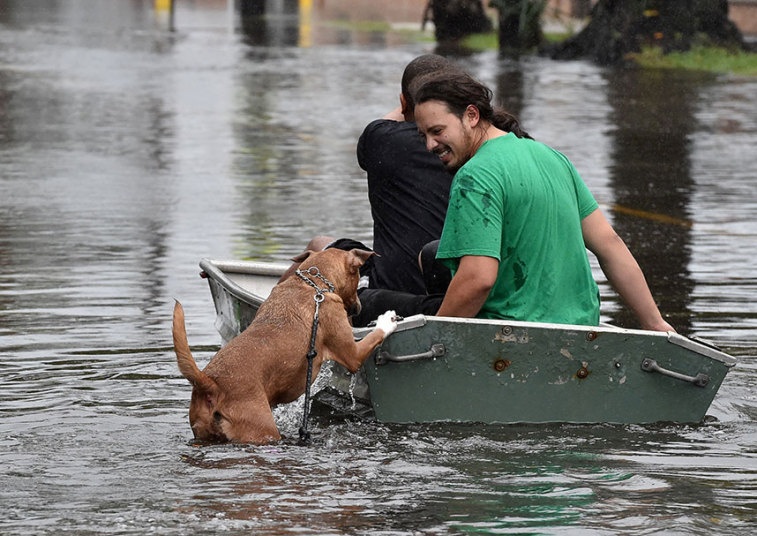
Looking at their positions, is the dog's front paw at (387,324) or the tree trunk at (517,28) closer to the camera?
the dog's front paw at (387,324)

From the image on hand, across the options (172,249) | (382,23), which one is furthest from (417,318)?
(382,23)

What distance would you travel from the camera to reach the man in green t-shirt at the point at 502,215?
6.30 meters

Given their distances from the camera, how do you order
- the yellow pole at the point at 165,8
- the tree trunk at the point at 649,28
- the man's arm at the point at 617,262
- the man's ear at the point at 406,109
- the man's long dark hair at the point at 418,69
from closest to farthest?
the man's arm at the point at 617,262
the man's long dark hair at the point at 418,69
the man's ear at the point at 406,109
the tree trunk at the point at 649,28
the yellow pole at the point at 165,8

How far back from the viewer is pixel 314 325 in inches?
252

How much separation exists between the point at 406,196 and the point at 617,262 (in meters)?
1.03

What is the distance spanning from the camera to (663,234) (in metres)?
12.2

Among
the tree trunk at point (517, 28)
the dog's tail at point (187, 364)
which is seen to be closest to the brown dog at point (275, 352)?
the dog's tail at point (187, 364)

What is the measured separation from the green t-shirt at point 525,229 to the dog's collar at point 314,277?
53 centimetres

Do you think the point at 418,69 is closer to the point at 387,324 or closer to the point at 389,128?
the point at 389,128

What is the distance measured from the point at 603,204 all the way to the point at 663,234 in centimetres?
159

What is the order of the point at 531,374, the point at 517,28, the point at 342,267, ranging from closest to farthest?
the point at 531,374 → the point at 342,267 → the point at 517,28

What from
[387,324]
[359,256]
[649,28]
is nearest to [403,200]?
[359,256]

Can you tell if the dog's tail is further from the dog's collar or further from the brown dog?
the dog's collar

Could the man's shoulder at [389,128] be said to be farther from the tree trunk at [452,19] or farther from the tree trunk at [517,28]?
the tree trunk at [452,19]
